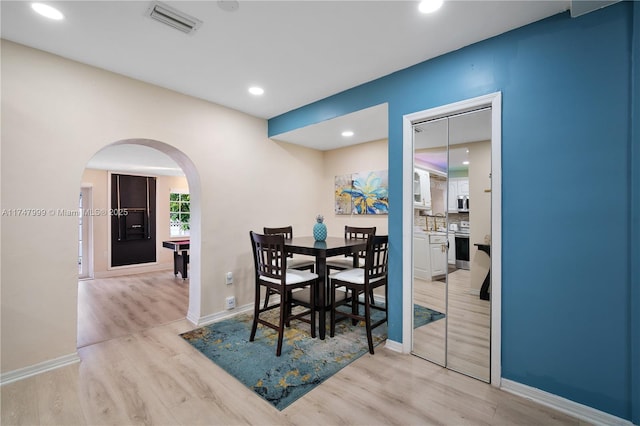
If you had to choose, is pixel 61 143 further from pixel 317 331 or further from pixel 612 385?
pixel 612 385

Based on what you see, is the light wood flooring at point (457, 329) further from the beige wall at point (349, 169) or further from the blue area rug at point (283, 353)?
the beige wall at point (349, 169)

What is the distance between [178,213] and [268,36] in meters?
6.27

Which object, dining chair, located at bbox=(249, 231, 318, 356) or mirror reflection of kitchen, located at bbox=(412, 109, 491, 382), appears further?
dining chair, located at bbox=(249, 231, 318, 356)

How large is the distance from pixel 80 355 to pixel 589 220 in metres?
3.97

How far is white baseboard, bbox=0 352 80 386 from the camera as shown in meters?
2.07

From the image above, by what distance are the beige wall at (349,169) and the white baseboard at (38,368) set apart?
3.02 m

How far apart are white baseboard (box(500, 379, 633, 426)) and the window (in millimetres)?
7244

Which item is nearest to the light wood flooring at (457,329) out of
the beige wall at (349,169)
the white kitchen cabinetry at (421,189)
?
the white kitchen cabinetry at (421,189)

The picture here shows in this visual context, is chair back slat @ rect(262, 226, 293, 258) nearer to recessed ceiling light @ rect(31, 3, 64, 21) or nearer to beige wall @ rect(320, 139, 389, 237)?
beige wall @ rect(320, 139, 389, 237)

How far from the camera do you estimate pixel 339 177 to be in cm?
458

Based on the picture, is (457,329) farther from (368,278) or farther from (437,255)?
(368,278)

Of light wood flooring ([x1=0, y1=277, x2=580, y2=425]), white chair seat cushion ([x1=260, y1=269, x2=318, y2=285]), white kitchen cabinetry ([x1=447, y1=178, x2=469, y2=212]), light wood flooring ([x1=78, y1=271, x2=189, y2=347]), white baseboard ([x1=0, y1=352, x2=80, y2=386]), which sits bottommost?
light wood flooring ([x1=78, y1=271, x2=189, y2=347])

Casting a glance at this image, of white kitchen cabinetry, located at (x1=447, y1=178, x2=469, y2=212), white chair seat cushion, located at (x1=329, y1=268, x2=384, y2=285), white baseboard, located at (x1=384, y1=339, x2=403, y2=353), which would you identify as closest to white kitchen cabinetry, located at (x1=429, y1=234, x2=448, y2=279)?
white kitchen cabinetry, located at (x1=447, y1=178, x2=469, y2=212)

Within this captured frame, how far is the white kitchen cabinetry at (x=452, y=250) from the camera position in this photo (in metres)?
2.32
